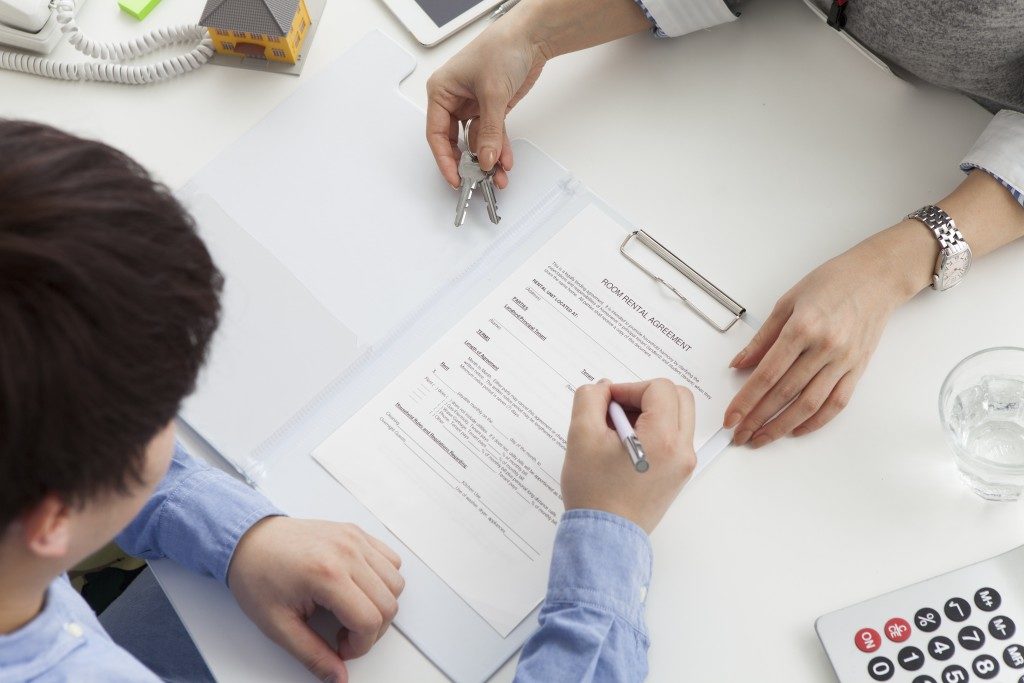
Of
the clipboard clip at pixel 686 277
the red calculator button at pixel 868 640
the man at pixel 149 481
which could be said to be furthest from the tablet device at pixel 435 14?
the red calculator button at pixel 868 640

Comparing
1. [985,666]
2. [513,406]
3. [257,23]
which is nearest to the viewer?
[985,666]

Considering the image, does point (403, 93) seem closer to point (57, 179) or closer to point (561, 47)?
point (561, 47)

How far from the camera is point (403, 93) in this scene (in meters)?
0.97

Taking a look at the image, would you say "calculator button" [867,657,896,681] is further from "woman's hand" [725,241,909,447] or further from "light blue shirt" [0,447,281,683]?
"light blue shirt" [0,447,281,683]

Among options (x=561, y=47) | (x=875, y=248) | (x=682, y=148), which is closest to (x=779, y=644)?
(x=875, y=248)

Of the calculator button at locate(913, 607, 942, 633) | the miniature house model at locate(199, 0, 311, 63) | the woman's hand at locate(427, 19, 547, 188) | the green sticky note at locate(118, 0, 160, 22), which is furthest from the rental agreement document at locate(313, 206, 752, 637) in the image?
the green sticky note at locate(118, 0, 160, 22)

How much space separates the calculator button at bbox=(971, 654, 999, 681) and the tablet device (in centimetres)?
79

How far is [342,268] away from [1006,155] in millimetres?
644

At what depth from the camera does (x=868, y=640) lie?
0.73 m

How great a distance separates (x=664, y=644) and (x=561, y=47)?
0.61 metres

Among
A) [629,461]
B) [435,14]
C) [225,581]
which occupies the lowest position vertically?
[225,581]

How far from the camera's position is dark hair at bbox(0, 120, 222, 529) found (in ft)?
1.54

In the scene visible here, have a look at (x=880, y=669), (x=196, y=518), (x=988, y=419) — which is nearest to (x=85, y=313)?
(x=196, y=518)

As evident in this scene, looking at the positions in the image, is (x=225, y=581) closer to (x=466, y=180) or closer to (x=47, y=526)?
(x=47, y=526)
